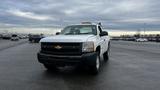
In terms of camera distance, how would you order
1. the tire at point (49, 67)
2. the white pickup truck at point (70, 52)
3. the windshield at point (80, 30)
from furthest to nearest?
the windshield at point (80, 30)
the tire at point (49, 67)
the white pickup truck at point (70, 52)

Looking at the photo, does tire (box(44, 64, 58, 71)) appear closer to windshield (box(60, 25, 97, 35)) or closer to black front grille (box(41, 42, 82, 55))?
black front grille (box(41, 42, 82, 55))

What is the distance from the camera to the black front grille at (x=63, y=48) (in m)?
9.91

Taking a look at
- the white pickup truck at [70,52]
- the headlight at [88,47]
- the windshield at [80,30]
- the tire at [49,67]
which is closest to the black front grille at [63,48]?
the white pickup truck at [70,52]

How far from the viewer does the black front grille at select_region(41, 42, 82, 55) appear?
32.5 ft

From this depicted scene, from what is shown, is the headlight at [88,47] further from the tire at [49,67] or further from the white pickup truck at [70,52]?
the tire at [49,67]

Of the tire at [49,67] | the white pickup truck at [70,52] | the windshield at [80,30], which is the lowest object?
the tire at [49,67]

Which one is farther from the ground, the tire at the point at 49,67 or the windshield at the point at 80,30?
the windshield at the point at 80,30

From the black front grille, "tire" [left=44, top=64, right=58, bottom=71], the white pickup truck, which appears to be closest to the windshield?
the white pickup truck

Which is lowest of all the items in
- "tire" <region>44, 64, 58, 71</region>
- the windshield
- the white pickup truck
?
"tire" <region>44, 64, 58, 71</region>

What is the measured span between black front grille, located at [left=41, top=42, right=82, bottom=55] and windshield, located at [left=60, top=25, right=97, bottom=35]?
197cm

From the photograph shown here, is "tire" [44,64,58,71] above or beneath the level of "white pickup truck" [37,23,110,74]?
beneath

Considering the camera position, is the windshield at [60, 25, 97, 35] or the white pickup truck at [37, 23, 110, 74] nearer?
the white pickup truck at [37, 23, 110, 74]

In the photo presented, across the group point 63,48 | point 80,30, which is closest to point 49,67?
point 63,48

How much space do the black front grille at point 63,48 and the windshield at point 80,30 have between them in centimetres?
197
